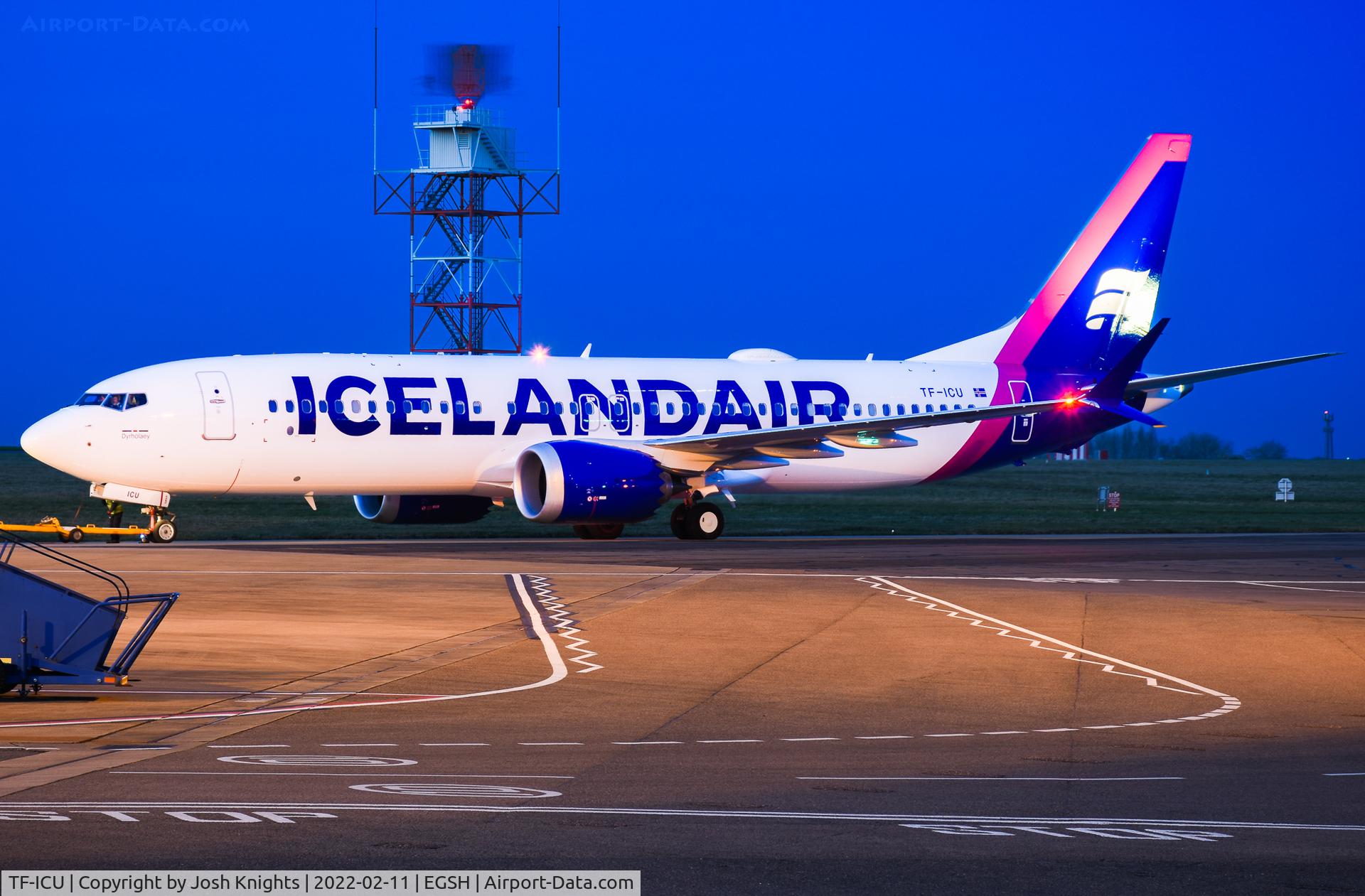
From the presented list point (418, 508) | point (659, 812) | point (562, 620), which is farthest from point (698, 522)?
point (659, 812)

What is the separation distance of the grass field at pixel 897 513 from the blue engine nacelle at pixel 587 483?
5.47 m

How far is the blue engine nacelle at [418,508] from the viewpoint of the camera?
119 ft

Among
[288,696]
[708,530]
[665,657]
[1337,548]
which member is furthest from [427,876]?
[1337,548]

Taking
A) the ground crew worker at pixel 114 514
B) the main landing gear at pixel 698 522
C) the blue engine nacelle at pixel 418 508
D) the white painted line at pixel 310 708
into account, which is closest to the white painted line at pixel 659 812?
the white painted line at pixel 310 708

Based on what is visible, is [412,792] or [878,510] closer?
[412,792]

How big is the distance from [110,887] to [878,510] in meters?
47.6

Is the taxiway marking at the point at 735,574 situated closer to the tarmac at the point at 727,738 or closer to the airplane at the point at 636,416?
the tarmac at the point at 727,738

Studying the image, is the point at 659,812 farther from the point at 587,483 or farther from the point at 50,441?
the point at 50,441

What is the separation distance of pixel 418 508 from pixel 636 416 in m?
5.12

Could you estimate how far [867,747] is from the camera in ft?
37.4

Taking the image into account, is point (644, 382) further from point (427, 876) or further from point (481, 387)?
point (427, 876)

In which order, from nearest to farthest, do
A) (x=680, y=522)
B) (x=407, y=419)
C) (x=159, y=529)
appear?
(x=159, y=529)
(x=407, y=419)
(x=680, y=522)

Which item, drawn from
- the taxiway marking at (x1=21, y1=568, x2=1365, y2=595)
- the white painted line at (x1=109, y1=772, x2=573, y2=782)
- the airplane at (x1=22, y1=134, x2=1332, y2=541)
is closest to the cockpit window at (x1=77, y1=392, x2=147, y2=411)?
the airplane at (x1=22, y1=134, x2=1332, y2=541)

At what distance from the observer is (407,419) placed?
33344mm
